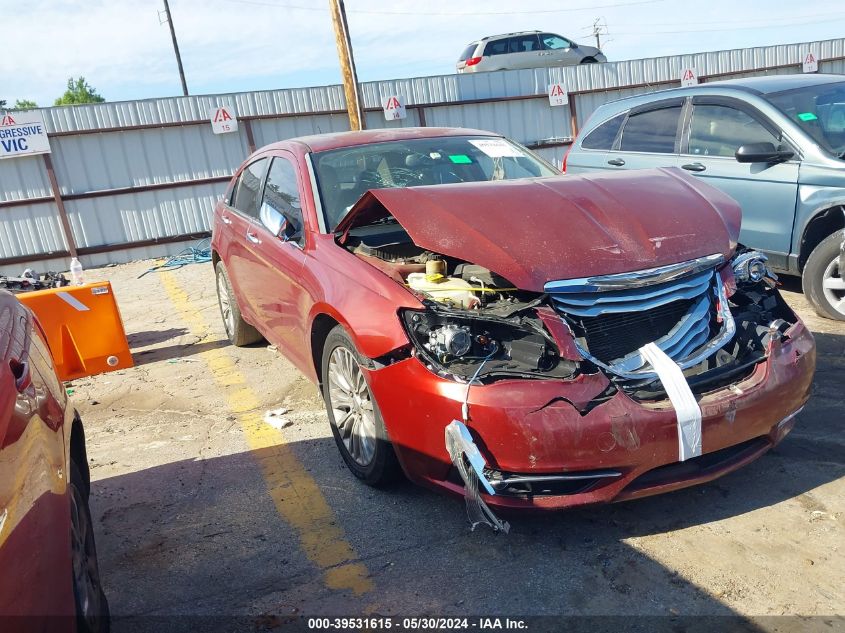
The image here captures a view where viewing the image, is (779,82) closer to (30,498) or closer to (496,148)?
(496,148)

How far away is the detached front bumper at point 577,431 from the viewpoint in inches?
107

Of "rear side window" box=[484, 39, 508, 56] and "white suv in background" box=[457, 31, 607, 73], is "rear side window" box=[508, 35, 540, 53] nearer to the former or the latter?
"white suv in background" box=[457, 31, 607, 73]

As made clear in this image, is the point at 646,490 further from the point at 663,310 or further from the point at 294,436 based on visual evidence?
the point at 294,436

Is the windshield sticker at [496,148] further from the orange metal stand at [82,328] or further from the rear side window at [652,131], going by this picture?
the orange metal stand at [82,328]

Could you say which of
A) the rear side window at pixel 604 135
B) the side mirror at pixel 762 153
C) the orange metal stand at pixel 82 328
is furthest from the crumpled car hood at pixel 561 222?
the rear side window at pixel 604 135

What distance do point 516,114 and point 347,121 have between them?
3810 mm

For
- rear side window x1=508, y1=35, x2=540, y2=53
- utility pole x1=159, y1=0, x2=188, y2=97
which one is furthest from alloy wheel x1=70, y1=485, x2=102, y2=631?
utility pole x1=159, y1=0, x2=188, y2=97

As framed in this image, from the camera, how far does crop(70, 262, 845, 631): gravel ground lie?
104 inches

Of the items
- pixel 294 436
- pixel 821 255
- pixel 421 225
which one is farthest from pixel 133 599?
pixel 821 255

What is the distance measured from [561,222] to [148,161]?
1133cm

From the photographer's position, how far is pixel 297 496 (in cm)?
361

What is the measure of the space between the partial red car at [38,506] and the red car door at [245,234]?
7.59ft

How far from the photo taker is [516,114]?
51.8ft

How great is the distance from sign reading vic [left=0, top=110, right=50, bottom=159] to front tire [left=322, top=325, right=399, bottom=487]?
10.6 m
